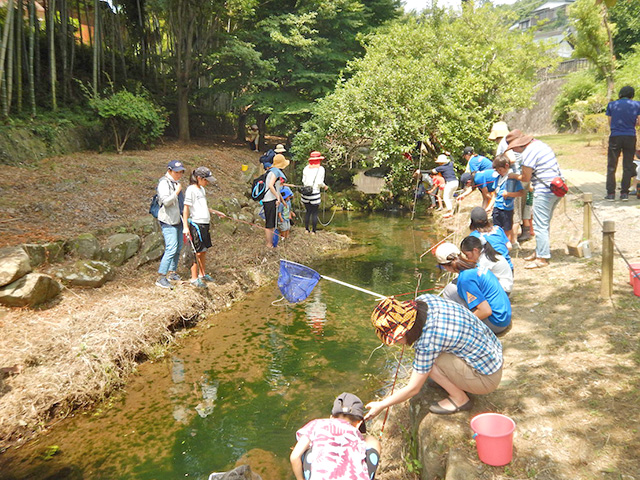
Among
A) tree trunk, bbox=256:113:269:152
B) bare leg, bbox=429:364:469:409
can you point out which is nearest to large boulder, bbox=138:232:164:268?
bare leg, bbox=429:364:469:409

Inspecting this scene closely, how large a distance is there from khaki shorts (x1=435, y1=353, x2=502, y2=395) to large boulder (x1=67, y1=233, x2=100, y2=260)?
540cm

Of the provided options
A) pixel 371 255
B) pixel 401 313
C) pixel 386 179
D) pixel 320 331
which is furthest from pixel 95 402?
pixel 386 179

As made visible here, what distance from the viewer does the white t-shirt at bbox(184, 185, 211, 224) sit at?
21.5ft

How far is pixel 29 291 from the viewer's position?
5.32 meters

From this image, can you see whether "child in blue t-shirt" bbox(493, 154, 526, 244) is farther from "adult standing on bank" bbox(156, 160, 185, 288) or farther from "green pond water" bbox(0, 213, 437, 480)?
"adult standing on bank" bbox(156, 160, 185, 288)

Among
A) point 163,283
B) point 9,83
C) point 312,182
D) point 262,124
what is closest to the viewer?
point 163,283

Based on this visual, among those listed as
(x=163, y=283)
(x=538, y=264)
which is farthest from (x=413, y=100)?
(x=163, y=283)

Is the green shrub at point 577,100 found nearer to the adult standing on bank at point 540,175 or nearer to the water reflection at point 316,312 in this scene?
the adult standing on bank at point 540,175

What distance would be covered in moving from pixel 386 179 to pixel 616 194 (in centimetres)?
677

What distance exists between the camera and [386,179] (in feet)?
48.1

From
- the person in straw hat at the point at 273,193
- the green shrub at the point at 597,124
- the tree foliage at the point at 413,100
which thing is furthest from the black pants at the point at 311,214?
the green shrub at the point at 597,124

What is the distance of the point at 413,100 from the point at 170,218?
32.7 feet

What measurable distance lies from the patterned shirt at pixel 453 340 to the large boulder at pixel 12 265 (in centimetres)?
485

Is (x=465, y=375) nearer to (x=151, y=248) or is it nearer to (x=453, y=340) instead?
(x=453, y=340)
